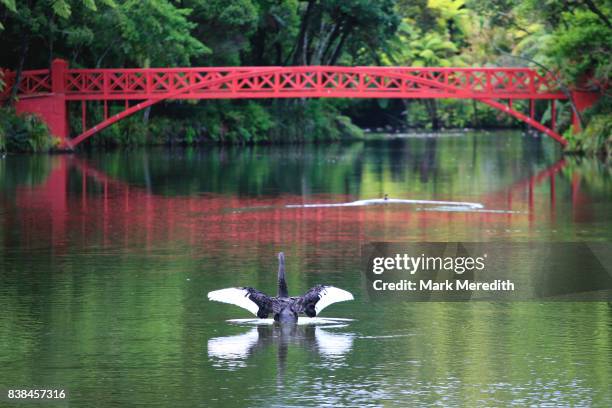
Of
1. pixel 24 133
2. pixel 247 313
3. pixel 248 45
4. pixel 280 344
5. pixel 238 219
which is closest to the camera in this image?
pixel 280 344

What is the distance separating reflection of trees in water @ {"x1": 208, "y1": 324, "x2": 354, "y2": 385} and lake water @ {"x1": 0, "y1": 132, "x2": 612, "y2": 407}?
46 millimetres

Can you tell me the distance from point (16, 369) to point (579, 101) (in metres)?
53.7

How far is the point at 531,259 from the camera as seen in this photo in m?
26.8

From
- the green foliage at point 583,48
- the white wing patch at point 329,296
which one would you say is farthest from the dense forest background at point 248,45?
the white wing patch at point 329,296

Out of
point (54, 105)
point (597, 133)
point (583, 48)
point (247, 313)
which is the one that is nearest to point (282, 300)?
point (247, 313)

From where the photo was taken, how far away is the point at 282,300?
19.5 m

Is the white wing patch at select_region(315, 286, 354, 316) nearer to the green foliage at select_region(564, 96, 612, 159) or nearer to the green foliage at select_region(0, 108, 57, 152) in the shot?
the green foliage at select_region(564, 96, 612, 159)

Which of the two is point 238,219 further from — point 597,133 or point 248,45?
point 248,45

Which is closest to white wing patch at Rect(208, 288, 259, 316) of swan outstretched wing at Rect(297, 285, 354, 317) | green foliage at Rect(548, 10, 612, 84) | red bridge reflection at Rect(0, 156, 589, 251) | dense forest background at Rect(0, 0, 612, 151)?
swan outstretched wing at Rect(297, 285, 354, 317)

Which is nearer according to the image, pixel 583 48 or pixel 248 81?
pixel 583 48

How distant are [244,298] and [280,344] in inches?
31.0

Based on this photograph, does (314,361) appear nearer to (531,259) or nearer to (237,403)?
(237,403)

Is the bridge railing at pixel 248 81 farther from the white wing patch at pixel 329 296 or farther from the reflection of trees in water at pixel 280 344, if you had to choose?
the white wing patch at pixel 329 296

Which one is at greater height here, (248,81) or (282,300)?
(248,81)
